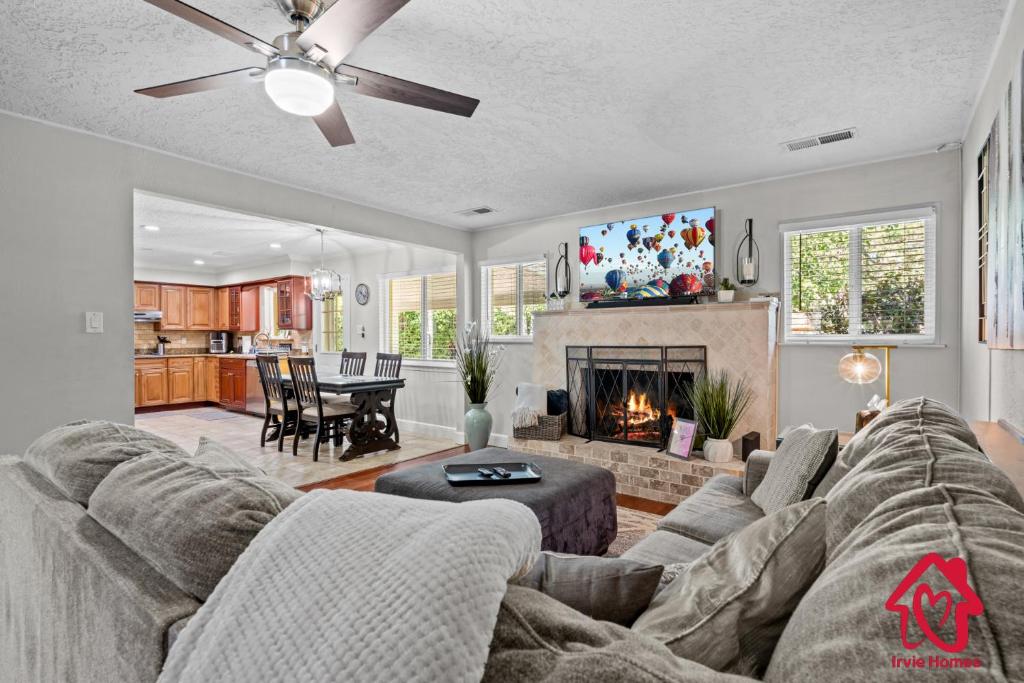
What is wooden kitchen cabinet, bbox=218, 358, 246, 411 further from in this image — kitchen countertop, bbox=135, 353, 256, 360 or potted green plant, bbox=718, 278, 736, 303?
potted green plant, bbox=718, 278, 736, 303

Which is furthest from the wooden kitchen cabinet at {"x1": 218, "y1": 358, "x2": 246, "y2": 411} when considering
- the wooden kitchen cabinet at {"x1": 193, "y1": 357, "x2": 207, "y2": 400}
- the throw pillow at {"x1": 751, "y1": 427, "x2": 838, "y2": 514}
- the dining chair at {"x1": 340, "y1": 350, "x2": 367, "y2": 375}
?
the throw pillow at {"x1": 751, "y1": 427, "x2": 838, "y2": 514}

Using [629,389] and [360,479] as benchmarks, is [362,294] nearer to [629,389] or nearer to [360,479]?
[360,479]

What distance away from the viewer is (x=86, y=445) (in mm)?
1233

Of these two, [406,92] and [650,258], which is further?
[650,258]

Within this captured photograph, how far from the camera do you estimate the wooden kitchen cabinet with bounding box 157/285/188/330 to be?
28.2ft

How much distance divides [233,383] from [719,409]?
731 centimetres

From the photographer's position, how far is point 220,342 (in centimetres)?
920

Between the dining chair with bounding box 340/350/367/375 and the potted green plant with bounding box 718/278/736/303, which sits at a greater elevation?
the potted green plant with bounding box 718/278/736/303

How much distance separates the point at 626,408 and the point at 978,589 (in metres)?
3.88

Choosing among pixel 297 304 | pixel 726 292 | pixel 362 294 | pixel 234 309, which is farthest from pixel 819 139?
pixel 234 309

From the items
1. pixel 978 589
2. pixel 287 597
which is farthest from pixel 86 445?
pixel 978 589

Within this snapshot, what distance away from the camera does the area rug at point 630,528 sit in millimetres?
2804

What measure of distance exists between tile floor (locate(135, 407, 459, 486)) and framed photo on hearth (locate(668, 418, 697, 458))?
2.58m

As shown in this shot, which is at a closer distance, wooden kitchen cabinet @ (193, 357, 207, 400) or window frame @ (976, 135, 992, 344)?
window frame @ (976, 135, 992, 344)
